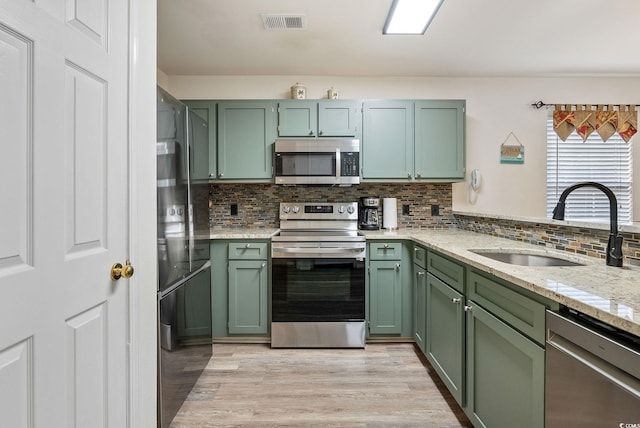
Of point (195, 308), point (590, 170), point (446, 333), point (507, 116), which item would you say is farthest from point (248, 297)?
point (590, 170)

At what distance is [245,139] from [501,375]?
8.20 feet

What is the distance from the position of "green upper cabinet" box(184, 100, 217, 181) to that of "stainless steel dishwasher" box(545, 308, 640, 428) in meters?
1.93

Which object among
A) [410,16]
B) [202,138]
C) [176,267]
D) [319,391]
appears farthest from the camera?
[202,138]

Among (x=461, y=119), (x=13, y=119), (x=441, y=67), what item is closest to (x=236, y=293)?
(x=13, y=119)

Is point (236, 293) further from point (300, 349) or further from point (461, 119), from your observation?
point (461, 119)

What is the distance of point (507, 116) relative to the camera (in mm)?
3352

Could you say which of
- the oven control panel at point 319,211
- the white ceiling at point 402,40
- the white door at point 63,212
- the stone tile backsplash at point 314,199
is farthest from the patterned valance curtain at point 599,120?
the white door at point 63,212

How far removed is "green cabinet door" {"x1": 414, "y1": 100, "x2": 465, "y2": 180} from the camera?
3.01 metres

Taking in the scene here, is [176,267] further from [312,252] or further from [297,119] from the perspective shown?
[297,119]

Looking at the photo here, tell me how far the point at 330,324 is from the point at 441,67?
2462 mm

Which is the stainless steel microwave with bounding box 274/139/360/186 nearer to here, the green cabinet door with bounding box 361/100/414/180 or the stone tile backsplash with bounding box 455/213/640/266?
the green cabinet door with bounding box 361/100/414/180

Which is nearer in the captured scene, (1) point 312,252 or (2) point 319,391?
(2) point 319,391

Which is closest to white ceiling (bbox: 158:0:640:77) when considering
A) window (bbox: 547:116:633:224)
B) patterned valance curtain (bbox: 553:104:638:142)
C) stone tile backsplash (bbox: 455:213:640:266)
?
patterned valance curtain (bbox: 553:104:638:142)

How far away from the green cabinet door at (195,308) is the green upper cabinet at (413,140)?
5.25 feet
